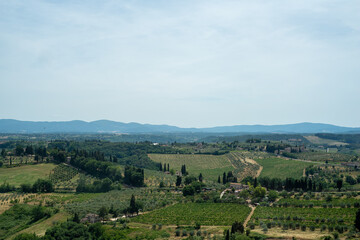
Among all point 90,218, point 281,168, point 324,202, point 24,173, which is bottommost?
point 90,218

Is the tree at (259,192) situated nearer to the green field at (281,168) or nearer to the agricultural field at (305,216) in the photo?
the agricultural field at (305,216)

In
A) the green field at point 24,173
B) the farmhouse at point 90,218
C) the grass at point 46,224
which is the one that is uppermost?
the green field at point 24,173

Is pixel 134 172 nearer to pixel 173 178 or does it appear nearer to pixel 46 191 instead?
pixel 173 178

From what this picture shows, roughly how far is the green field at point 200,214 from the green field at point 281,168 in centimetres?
5761

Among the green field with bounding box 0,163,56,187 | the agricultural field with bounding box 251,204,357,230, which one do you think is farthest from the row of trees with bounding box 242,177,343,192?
the green field with bounding box 0,163,56,187

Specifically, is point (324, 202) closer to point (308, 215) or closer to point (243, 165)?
point (308, 215)

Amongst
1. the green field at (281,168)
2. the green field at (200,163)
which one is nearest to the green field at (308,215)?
the green field at (281,168)

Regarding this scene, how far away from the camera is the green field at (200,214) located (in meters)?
61.8

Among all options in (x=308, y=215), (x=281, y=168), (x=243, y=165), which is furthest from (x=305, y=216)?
(x=243, y=165)

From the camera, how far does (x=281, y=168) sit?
13925 centimetres

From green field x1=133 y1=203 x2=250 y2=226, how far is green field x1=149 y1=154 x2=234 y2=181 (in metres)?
52.8

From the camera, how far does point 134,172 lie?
Answer: 11338 centimetres

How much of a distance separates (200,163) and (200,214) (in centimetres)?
10038

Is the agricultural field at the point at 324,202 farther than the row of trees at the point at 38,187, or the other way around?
the row of trees at the point at 38,187
